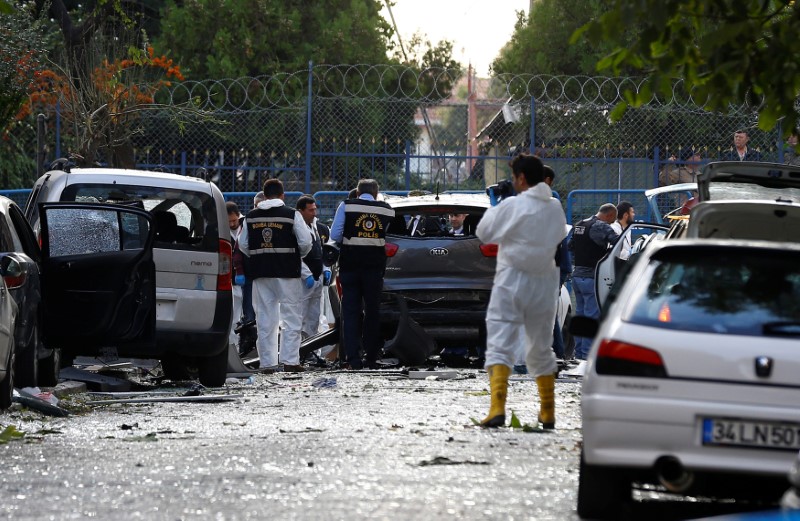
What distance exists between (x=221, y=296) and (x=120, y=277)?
1.36 metres

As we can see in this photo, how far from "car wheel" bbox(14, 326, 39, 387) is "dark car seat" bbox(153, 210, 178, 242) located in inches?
88.5

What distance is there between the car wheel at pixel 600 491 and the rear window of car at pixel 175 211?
7526 millimetres

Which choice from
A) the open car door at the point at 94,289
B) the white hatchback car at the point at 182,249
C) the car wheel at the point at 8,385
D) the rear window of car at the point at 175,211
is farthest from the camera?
the rear window of car at the point at 175,211

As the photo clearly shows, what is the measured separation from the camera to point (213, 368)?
14273 millimetres

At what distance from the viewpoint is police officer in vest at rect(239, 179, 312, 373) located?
1662cm

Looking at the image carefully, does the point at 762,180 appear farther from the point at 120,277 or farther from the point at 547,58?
the point at 547,58

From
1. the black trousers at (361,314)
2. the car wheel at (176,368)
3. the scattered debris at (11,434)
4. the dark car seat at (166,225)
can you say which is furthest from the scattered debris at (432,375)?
the scattered debris at (11,434)

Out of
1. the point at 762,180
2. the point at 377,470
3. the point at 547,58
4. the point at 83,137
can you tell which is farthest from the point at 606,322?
the point at 547,58

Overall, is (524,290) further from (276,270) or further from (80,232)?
(276,270)

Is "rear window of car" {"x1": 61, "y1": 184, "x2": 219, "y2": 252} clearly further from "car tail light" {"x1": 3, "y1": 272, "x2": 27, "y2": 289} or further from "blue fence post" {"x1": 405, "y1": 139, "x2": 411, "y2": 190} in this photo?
"blue fence post" {"x1": 405, "y1": 139, "x2": 411, "y2": 190}

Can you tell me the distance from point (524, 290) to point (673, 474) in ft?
12.1

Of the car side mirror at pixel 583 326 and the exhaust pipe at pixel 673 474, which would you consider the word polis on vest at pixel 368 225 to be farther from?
the exhaust pipe at pixel 673 474

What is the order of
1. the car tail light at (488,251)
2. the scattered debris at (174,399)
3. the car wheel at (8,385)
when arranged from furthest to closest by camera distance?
the car tail light at (488,251)
the scattered debris at (174,399)
the car wheel at (8,385)

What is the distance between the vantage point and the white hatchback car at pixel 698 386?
6.77 meters
